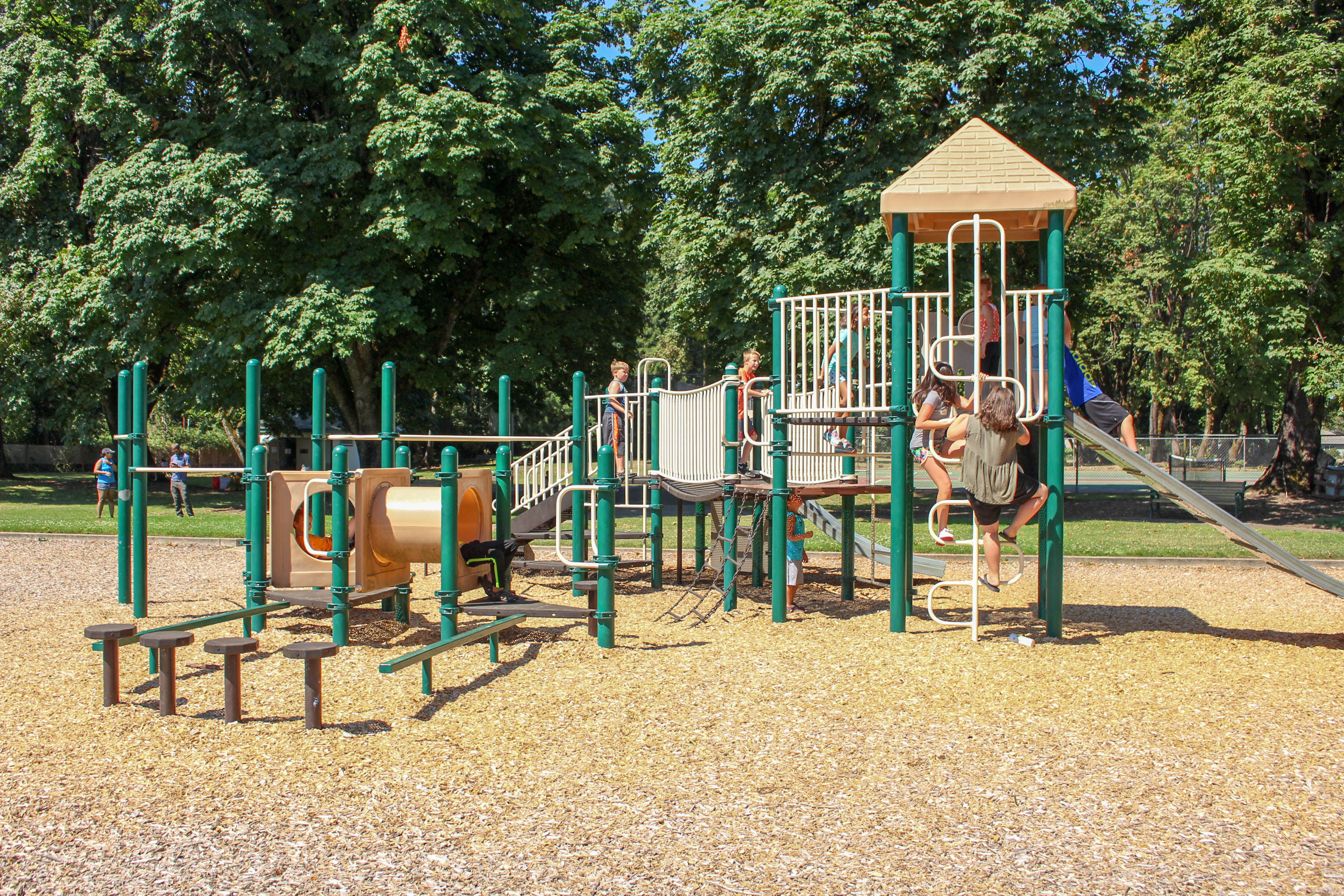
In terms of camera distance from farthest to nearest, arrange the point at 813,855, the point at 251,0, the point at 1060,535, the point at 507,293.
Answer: the point at 507,293 < the point at 251,0 < the point at 1060,535 < the point at 813,855

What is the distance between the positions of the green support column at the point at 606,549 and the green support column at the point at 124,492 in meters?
4.69

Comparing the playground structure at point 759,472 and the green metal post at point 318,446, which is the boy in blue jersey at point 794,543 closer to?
the playground structure at point 759,472

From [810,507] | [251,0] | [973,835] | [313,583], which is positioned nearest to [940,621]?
[810,507]

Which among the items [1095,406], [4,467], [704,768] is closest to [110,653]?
[704,768]

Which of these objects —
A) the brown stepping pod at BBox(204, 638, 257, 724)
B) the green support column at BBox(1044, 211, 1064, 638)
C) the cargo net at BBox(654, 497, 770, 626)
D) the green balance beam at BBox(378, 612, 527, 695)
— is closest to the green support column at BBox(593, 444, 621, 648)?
the green balance beam at BBox(378, 612, 527, 695)

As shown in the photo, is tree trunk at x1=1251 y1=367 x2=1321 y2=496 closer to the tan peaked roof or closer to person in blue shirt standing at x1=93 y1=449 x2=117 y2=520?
the tan peaked roof

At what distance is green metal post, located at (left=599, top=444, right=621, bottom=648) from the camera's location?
7273 mm

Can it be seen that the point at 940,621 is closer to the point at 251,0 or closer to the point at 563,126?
the point at 563,126

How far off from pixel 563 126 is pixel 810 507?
12.1 metres

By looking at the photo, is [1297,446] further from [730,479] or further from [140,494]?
[140,494]

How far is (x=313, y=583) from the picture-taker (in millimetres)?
8352

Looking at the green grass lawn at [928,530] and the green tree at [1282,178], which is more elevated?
the green tree at [1282,178]

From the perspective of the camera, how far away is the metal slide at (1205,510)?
715 centimetres

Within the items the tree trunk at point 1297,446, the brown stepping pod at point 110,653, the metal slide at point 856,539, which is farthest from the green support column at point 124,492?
the tree trunk at point 1297,446
